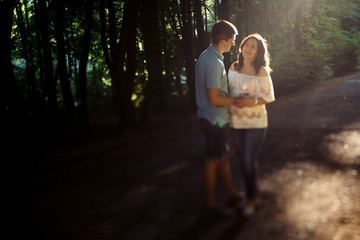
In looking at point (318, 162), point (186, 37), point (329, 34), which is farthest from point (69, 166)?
point (329, 34)

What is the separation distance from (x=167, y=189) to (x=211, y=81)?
68.1 inches

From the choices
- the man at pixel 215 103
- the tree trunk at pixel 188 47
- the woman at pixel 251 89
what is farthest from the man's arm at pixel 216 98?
the tree trunk at pixel 188 47

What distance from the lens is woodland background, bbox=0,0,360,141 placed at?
20.9ft

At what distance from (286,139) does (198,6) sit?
3797 millimetres

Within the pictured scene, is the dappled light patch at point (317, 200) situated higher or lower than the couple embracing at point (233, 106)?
lower

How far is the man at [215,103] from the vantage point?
305 centimetres

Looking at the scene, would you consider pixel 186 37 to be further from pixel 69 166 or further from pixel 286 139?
pixel 69 166

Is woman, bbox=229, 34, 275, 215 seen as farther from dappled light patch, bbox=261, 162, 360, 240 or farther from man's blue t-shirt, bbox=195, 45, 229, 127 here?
dappled light patch, bbox=261, 162, 360, 240

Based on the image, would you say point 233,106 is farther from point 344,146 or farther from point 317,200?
point 344,146

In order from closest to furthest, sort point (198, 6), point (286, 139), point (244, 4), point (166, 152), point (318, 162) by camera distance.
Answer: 1. point (166, 152)
2. point (318, 162)
3. point (286, 139)
4. point (198, 6)
5. point (244, 4)

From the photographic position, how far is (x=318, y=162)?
6195 millimetres

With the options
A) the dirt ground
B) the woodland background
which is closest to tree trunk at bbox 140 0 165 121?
the woodland background

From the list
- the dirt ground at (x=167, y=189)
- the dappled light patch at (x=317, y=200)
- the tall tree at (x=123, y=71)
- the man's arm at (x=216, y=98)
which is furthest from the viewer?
the tall tree at (x=123, y=71)

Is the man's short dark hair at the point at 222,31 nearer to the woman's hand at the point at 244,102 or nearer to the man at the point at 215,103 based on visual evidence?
the man at the point at 215,103
